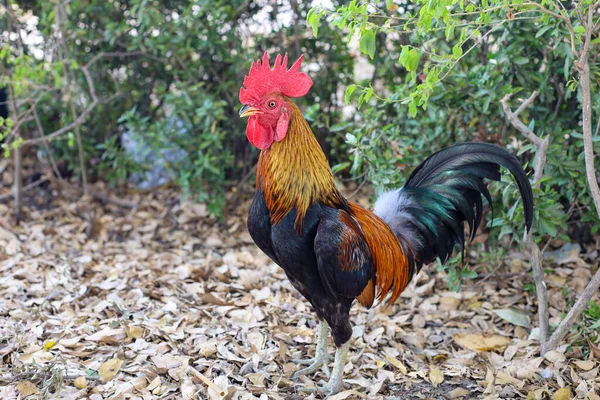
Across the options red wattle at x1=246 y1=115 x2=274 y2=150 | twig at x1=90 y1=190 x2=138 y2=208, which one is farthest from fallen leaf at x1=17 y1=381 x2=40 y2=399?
twig at x1=90 y1=190 x2=138 y2=208

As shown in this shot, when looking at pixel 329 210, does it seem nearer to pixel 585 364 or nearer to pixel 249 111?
pixel 249 111

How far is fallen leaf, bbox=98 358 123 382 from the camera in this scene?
3266 mm

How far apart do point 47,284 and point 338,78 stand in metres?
3.33

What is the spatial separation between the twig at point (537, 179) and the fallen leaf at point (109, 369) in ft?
8.16

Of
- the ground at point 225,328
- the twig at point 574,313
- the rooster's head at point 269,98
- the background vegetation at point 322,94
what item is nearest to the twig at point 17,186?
the background vegetation at point 322,94

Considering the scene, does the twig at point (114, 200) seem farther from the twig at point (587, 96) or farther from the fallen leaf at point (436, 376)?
the twig at point (587, 96)

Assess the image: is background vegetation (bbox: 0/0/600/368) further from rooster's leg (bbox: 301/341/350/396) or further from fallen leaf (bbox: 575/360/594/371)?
rooster's leg (bbox: 301/341/350/396)

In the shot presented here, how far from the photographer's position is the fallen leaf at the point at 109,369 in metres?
3.27

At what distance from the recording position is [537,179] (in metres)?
3.50

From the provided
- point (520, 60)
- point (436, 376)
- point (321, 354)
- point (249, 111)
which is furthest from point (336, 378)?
point (520, 60)

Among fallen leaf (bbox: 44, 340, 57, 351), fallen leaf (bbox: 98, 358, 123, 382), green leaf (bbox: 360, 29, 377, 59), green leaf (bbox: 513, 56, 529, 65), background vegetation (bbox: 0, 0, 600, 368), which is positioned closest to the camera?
green leaf (bbox: 360, 29, 377, 59)

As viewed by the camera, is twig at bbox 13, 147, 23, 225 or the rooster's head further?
twig at bbox 13, 147, 23, 225

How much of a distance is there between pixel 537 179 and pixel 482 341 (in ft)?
4.04

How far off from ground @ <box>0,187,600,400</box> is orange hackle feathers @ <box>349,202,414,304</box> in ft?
1.96
